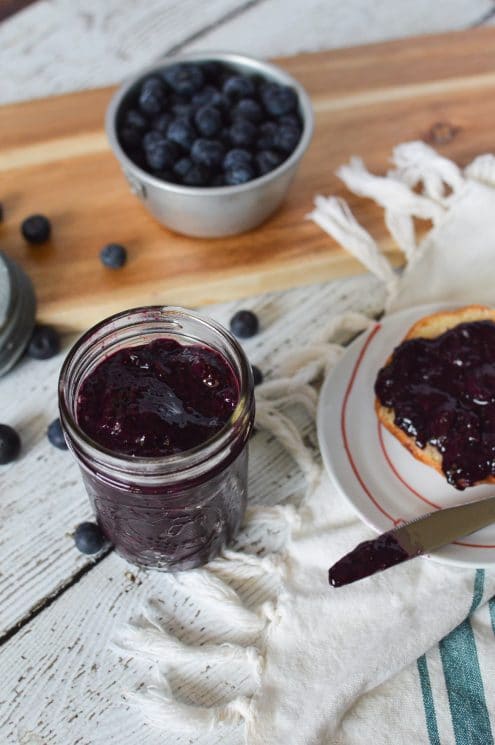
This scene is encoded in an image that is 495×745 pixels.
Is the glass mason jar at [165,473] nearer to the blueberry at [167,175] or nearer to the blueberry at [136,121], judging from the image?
the blueberry at [167,175]

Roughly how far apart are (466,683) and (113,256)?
1194mm

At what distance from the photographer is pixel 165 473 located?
47.9 inches

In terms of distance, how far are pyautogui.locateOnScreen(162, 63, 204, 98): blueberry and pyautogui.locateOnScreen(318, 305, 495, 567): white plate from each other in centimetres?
79

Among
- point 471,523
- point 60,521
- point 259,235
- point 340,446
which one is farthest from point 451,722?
point 259,235

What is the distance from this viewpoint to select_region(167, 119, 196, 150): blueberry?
6.33 feet

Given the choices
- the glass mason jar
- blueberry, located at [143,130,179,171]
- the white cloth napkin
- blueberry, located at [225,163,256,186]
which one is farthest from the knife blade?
blueberry, located at [143,130,179,171]

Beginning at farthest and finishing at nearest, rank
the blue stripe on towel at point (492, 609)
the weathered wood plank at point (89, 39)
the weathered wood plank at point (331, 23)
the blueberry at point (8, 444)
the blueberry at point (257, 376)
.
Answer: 1. the weathered wood plank at point (331, 23)
2. the weathered wood plank at point (89, 39)
3. the blueberry at point (257, 376)
4. the blueberry at point (8, 444)
5. the blue stripe on towel at point (492, 609)

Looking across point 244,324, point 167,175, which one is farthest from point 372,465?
point 167,175

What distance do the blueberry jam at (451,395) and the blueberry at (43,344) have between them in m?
0.73

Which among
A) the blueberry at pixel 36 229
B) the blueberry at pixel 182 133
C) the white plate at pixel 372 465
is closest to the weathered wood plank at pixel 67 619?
the white plate at pixel 372 465

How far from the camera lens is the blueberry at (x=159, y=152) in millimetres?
1908

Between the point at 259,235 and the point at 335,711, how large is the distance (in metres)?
1.14

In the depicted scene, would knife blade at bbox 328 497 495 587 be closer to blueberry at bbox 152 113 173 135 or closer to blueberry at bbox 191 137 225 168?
blueberry at bbox 191 137 225 168

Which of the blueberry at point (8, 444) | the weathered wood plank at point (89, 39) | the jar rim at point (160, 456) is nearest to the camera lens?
the jar rim at point (160, 456)
